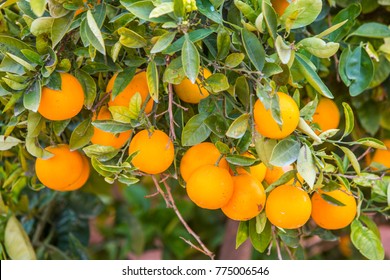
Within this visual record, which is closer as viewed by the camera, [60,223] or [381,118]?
[381,118]

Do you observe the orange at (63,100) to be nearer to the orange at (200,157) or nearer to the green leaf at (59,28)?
the green leaf at (59,28)

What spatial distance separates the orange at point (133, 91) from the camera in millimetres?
783

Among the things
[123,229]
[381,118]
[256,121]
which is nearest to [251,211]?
[256,121]

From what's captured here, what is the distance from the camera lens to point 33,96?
74 cm

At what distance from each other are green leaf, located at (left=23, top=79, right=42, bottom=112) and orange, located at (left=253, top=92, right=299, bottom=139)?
0.26 meters

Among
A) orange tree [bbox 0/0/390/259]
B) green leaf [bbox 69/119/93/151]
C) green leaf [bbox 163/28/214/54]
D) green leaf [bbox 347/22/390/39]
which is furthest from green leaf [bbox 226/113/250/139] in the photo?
green leaf [bbox 347/22/390/39]

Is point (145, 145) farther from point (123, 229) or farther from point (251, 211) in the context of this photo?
point (123, 229)

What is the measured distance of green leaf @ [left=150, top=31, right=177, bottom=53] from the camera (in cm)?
69

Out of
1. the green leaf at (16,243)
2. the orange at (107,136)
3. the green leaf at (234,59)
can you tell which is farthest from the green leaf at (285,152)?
the green leaf at (16,243)

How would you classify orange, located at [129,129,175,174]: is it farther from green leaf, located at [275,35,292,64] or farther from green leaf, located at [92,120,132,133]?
green leaf, located at [275,35,292,64]

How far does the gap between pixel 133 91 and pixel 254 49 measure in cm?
17

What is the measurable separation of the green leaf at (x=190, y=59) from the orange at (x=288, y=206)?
188 mm

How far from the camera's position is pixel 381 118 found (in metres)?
1.09
